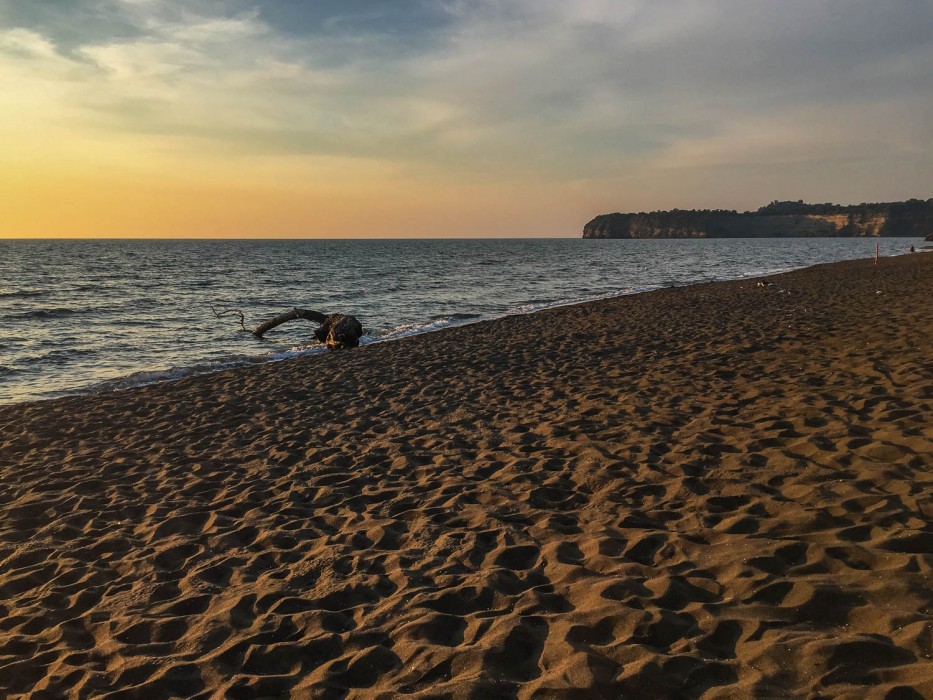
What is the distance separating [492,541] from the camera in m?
4.71

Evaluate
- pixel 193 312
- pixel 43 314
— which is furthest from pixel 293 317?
pixel 43 314

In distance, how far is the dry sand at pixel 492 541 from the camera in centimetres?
320

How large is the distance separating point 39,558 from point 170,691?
2760 mm

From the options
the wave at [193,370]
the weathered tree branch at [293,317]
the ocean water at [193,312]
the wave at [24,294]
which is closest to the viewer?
the wave at [193,370]

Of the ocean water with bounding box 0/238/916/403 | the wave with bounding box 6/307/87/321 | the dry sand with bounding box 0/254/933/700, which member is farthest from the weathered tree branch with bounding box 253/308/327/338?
the wave with bounding box 6/307/87/321

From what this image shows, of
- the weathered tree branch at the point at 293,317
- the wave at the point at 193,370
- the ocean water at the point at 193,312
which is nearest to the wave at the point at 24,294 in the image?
the ocean water at the point at 193,312

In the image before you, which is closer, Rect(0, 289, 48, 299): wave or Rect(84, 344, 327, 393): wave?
Rect(84, 344, 327, 393): wave

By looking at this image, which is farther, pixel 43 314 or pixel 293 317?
pixel 43 314

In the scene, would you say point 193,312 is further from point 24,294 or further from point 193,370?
point 24,294

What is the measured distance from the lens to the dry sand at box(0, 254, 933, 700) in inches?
126

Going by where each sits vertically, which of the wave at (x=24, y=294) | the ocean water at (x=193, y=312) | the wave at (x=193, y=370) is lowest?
the wave at (x=193, y=370)

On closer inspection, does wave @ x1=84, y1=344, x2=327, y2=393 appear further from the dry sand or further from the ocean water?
the dry sand

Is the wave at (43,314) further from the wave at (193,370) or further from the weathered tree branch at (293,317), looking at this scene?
the wave at (193,370)

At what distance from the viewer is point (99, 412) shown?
10156mm
